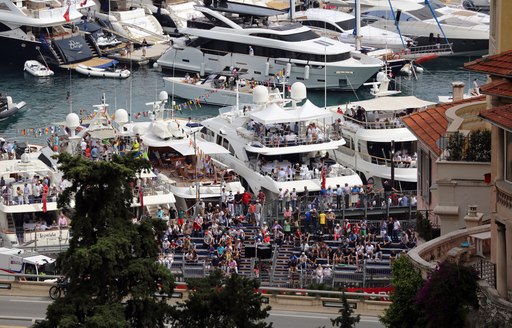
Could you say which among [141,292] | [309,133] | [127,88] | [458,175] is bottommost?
[141,292]

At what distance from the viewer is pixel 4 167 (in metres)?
59.6

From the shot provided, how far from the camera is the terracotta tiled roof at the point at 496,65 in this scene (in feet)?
85.5

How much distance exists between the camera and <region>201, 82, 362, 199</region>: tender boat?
198 ft

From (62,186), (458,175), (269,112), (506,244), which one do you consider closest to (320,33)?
→ (269,112)

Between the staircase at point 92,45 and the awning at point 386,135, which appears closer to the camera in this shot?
the awning at point 386,135

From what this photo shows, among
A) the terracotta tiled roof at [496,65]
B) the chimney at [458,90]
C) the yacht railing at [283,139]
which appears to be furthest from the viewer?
the yacht railing at [283,139]

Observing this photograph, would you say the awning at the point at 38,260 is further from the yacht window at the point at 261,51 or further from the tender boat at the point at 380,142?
the yacht window at the point at 261,51

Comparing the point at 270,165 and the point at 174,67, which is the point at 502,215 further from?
the point at 174,67

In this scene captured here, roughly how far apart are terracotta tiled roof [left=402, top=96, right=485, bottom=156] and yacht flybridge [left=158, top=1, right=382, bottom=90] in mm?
54125

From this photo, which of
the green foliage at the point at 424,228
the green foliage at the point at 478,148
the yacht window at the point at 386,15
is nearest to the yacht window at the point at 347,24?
the yacht window at the point at 386,15

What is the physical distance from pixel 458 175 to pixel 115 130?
32.7 metres

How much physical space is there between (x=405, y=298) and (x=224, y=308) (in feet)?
11.3

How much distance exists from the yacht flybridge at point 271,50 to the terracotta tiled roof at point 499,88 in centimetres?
6645

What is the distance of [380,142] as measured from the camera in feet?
209
